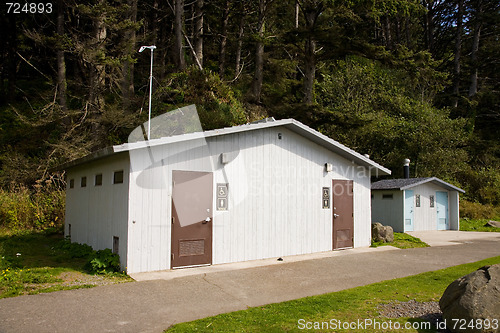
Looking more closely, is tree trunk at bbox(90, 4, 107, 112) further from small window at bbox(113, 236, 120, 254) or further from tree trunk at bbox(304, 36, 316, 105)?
small window at bbox(113, 236, 120, 254)

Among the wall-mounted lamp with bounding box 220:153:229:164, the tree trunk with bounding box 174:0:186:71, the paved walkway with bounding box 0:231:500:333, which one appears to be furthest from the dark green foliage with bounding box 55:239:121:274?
the tree trunk with bounding box 174:0:186:71

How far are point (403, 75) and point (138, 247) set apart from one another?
79.7 feet

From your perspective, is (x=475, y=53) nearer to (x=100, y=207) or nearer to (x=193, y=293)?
(x=100, y=207)

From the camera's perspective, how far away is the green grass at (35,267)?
666 centimetres

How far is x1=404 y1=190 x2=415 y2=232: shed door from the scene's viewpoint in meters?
17.7

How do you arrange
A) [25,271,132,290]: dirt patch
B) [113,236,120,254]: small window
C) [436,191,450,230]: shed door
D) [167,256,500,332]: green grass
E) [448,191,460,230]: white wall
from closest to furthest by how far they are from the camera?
[167,256,500,332]: green grass < [25,271,132,290]: dirt patch < [113,236,120,254]: small window < [436,191,450,230]: shed door < [448,191,460,230]: white wall

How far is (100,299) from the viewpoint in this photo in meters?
6.04

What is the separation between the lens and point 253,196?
9.65m

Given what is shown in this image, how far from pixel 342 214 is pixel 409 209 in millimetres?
7905

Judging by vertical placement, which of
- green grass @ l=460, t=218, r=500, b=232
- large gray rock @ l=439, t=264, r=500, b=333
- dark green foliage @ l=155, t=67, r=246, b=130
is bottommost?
green grass @ l=460, t=218, r=500, b=232

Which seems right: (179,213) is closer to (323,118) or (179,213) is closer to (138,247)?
(138,247)

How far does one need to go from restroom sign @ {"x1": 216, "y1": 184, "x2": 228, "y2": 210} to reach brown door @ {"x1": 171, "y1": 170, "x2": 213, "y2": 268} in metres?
0.24

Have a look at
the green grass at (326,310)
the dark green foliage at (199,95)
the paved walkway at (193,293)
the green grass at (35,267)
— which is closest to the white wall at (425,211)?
the paved walkway at (193,293)

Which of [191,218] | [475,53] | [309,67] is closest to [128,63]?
[309,67]
